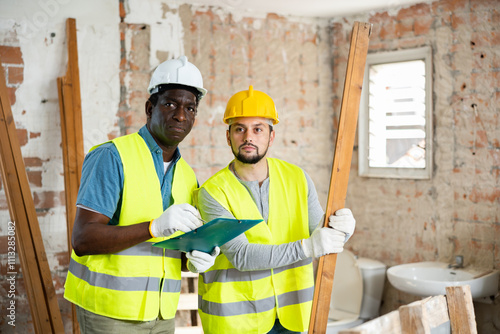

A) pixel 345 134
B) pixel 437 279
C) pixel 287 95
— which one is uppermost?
pixel 287 95

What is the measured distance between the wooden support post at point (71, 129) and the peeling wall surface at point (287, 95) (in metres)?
0.10

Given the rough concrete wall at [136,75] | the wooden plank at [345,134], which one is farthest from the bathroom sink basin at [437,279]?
the wooden plank at [345,134]

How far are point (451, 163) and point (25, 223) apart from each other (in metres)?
2.77

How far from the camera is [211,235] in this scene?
5.11ft

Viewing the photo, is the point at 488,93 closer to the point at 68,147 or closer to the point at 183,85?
the point at 183,85

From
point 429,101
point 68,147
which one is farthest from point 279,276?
point 429,101

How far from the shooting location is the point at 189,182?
1931mm

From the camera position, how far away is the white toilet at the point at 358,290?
3533 millimetres

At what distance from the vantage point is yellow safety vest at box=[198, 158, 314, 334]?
1.78 meters

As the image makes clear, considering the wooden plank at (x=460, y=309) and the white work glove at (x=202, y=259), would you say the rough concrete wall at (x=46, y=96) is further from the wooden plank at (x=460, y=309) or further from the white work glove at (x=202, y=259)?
the wooden plank at (x=460, y=309)

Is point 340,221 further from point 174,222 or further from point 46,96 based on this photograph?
point 46,96

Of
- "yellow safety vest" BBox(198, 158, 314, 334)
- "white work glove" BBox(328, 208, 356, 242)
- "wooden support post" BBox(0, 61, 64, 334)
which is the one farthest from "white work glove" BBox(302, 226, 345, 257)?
"wooden support post" BBox(0, 61, 64, 334)

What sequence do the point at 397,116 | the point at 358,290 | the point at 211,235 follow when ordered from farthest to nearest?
the point at 397,116 < the point at 358,290 < the point at 211,235

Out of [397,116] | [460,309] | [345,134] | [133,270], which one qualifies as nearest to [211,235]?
[133,270]
